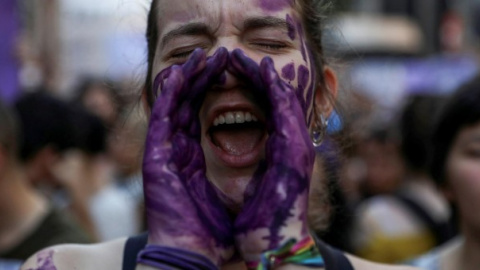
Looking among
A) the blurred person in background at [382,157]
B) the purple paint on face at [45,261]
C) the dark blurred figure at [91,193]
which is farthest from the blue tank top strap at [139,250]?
the blurred person in background at [382,157]

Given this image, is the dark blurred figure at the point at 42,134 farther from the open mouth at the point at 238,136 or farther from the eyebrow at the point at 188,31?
the open mouth at the point at 238,136

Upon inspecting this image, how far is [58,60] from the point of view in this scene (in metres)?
10.9

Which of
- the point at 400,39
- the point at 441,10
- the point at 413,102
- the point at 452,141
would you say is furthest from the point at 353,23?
the point at 452,141

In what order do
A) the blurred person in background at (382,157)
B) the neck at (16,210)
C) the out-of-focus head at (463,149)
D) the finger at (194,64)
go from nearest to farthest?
1. the finger at (194,64)
2. the out-of-focus head at (463,149)
3. the neck at (16,210)
4. the blurred person in background at (382,157)

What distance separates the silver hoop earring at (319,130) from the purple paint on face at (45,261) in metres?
0.71

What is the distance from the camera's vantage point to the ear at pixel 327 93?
2752mm

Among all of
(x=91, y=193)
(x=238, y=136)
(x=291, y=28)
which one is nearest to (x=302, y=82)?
(x=291, y=28)

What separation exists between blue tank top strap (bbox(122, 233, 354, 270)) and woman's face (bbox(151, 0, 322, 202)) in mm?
341

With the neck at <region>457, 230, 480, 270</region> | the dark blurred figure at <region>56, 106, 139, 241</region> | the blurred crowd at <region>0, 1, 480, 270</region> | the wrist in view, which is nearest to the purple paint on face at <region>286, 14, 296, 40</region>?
the blurred crowd at <region>0, 1, 480, 270</region>

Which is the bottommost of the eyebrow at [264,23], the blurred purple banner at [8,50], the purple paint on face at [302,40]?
the blurred purple banner at [8,50]

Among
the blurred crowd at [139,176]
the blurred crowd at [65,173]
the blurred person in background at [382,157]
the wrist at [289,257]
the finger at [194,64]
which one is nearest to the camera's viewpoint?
the wrist at [289,257]

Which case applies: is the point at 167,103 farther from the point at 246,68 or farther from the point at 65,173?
the point at 65,173

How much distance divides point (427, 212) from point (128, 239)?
3.03 metres

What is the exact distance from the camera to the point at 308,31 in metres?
2.71
